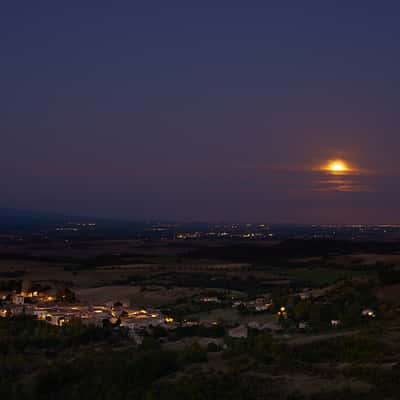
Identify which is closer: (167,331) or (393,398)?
(393,398)

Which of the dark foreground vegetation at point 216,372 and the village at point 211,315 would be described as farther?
the village at point 211,315

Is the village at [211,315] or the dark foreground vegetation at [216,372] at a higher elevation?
the dark foreground vegetation at [216,372]

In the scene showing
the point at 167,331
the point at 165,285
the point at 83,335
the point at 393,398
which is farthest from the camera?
the point at 165,285

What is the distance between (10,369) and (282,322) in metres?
15.7

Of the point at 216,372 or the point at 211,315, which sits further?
the point at 211,315

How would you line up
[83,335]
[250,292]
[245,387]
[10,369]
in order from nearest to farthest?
[245,387] < [10,369] < [83,335] < [250,292]

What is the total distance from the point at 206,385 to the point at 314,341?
7.33 metres

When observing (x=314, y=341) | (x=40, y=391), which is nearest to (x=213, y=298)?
(x=314, y=341)

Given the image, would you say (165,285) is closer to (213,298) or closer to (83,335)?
(213,298)

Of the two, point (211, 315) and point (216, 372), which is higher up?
point (216, 372)

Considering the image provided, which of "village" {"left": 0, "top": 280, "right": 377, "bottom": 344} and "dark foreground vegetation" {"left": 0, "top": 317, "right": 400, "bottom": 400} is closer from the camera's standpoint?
"dark foreground vegetation" {"left": 0, "top": 317, "right": 400, "bottom": 400}

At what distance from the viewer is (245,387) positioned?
57.6ft

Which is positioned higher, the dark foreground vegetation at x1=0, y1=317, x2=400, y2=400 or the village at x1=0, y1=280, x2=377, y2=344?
the dark foreground vegetation at x1=0, y1=317, x2=400, y2=400

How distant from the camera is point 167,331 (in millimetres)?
32781
